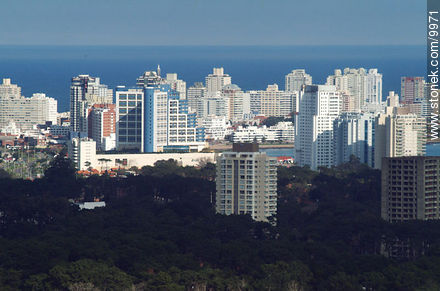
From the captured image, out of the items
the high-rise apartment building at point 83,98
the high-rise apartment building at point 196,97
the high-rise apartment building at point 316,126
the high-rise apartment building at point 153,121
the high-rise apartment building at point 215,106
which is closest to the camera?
the high-rise apartment building at point 316,126

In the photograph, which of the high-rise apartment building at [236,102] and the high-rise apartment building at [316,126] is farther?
the high-rise apartment building at [236,102]

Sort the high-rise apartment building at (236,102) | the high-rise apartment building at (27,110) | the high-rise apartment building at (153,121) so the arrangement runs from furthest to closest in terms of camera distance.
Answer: the high-rise apartment building at (236,102), the high-rise apartment building at (27,110), the high-rise apartment building at (153,121)

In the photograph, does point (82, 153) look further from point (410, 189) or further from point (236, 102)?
point (236, 102)

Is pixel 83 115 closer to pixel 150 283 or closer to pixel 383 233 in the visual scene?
pixel 383 233

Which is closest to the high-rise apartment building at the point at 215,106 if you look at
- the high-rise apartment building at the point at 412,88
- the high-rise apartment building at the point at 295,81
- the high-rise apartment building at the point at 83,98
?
the high-rise apartment building at the point at 83,98

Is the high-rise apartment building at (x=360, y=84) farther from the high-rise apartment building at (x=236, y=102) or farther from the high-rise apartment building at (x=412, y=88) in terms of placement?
the high-rise apartment building at (x=236, y=102)

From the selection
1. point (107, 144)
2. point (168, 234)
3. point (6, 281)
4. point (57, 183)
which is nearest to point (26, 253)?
point (6, 281)

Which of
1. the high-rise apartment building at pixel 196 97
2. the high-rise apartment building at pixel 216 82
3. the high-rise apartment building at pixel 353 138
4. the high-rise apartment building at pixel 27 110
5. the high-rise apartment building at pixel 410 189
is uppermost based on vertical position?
the high-rise apartment building at pixel 216 82

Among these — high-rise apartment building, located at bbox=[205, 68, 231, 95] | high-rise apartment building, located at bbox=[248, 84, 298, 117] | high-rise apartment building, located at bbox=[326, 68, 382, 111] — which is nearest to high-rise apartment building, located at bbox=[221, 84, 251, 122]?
high-rise apartment building, located at bbox=[248, 84, 298, 117]
